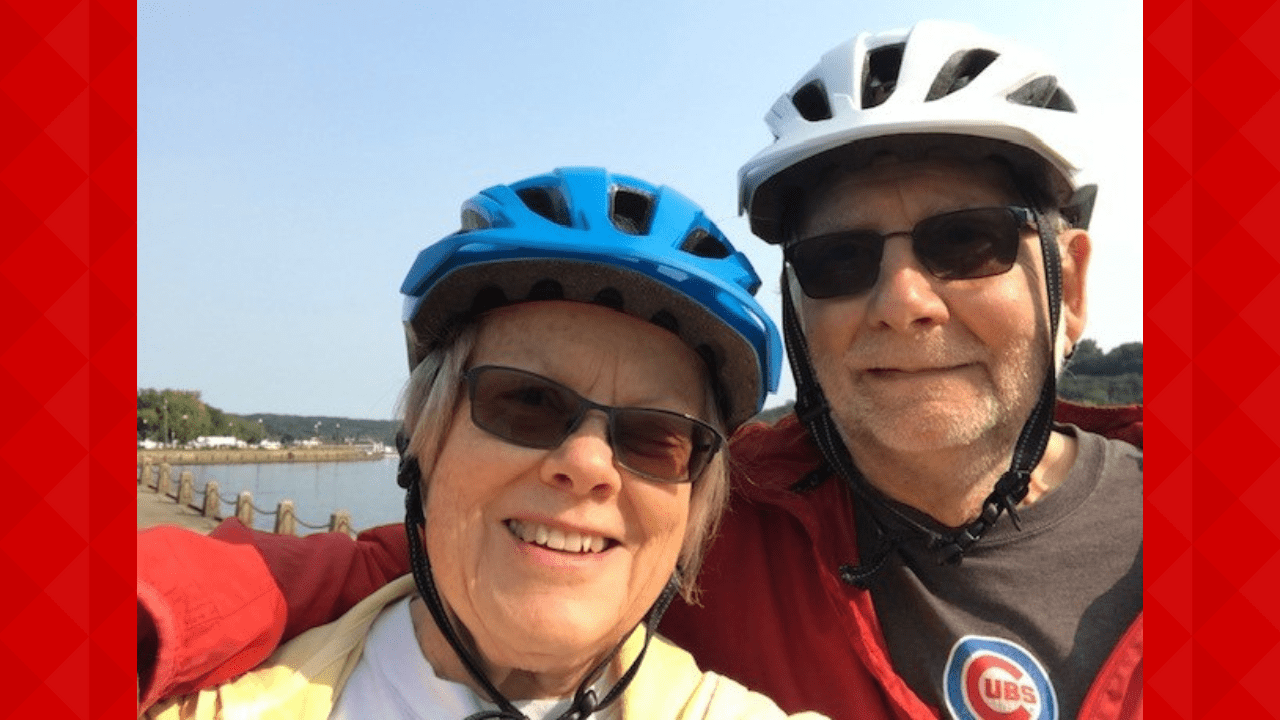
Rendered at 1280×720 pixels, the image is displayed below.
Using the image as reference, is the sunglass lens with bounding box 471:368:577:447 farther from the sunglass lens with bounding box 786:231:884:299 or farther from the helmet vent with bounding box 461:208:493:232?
the sunglass lens with bounding box 786:231:884:299

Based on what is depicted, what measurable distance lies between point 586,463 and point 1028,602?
62.4 inches

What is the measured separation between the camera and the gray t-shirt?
246 cm

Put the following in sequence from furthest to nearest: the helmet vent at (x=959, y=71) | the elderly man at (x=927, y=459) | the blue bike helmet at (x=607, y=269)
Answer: the helmet vent at (x=959, y=71)
the elderly man at (x=927, y=459)
the blue bike helmet at (x=607, y=269)

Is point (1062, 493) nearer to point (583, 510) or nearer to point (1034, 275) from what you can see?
point (1034, 275)

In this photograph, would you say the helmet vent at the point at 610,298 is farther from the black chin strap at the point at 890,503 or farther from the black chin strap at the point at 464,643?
the black chin strap at the point at 890,503

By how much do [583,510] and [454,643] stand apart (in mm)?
491

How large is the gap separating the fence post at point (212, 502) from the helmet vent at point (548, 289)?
2046 centimetres

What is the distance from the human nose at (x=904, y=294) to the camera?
271cm

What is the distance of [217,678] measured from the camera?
1954mm

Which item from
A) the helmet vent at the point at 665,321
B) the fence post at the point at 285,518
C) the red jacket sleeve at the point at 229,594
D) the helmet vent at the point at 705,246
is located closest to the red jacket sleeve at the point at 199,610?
the red jacket sleeve at the point at 229,594

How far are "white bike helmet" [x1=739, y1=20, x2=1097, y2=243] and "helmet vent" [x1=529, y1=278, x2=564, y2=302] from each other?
1.27 metres
